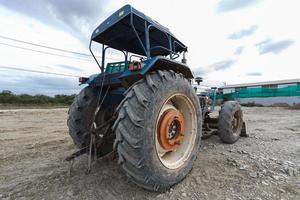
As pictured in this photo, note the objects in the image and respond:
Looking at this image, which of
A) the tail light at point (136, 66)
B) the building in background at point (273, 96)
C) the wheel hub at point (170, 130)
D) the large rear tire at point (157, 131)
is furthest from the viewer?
the building in background at point (273, 96)

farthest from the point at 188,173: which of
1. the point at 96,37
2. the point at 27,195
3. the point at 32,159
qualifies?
the point at 32,159

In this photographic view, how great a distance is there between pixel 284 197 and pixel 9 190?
3.38 m

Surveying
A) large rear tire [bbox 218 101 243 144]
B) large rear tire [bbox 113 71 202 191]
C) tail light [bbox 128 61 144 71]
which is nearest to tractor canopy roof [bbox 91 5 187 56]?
tail light [bbox 128 61 144 71]

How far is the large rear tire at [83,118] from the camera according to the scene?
3398mm

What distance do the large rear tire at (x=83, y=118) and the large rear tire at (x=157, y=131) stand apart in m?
1.11

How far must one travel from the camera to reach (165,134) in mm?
2600

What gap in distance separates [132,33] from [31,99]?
32.2 metres

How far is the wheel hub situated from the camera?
2.59 meters

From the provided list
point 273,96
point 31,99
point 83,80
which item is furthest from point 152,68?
point 31,99

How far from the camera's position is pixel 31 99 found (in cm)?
3070

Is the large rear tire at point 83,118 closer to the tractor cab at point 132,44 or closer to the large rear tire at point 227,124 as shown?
the tractor cab at point 132,44

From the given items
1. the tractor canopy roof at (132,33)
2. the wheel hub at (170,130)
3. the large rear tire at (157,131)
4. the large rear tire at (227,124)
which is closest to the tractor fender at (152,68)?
the large rear tire at (157,131)

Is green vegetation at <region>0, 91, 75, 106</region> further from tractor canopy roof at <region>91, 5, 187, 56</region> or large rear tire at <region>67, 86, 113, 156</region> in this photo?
large rear tire at <region>67, 86, 113, 156</region>

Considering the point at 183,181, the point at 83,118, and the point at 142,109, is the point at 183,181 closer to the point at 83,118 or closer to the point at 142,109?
the point at 142,109
